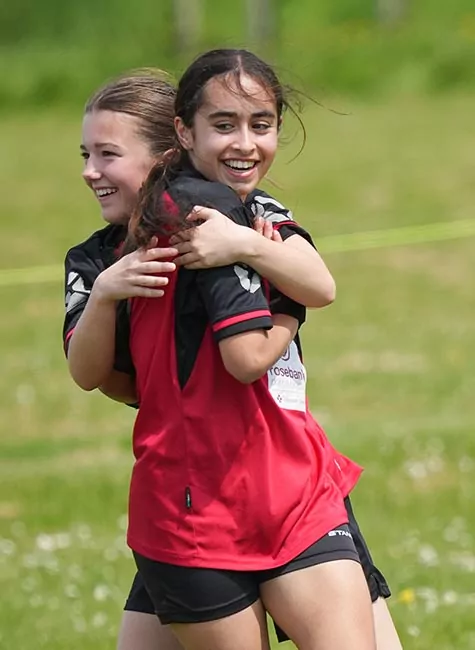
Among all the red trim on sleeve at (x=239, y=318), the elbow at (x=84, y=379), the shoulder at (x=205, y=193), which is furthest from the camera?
the elbow at (x=84, y=379)

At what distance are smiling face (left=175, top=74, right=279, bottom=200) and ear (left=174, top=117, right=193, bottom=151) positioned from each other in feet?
0.05

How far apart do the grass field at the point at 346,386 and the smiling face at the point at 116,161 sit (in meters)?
0.36

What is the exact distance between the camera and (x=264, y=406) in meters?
3.65

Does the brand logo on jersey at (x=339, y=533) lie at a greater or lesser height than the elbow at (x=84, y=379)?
lesser

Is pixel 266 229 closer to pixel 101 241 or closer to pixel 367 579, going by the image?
pixel 101 241

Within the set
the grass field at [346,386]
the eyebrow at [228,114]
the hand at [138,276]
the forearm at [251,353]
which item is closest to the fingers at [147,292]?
the hand at [138,276]

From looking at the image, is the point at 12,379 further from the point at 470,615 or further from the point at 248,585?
the point at 248,585

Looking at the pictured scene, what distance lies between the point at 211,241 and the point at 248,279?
0.12 meters

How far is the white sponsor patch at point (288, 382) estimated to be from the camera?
3.68 metres

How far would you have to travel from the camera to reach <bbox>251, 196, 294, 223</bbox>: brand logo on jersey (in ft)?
12.2

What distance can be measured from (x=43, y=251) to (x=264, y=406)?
1497cm

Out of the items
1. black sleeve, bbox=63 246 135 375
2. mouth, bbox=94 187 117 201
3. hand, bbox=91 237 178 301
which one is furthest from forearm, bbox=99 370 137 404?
mouth, bbox=94 187 117 201

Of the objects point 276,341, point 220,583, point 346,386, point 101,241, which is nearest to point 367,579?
point 220,583

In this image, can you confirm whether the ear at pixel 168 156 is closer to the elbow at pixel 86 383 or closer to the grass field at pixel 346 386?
the grass field at pixel 346 386
